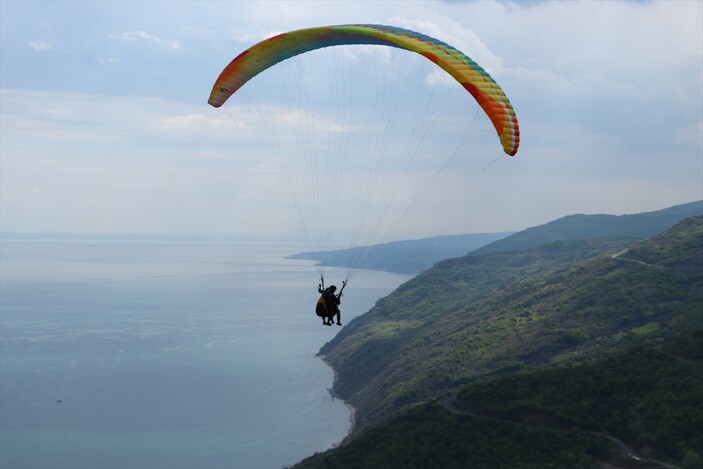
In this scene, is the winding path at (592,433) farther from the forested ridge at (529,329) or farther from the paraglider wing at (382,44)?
the paraglider wing at (382,44)

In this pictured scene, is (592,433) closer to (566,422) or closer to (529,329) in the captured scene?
(566,422)

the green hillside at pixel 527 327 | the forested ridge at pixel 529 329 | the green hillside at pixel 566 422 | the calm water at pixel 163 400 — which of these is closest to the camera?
the green hillside at pixel 566 422

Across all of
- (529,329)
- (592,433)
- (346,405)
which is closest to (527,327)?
(529,329)

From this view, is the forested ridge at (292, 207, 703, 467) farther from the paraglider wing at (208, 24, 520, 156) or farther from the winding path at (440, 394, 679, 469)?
the paraglider wing at (208, 24, 520, 156)

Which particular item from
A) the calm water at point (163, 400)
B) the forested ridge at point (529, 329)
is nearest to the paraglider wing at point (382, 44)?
the forested ridge at point (529, 329)

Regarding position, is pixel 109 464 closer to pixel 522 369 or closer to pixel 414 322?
pixel 522 369

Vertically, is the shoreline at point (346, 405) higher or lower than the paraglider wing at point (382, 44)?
lower
